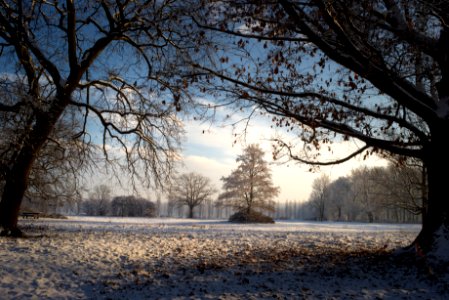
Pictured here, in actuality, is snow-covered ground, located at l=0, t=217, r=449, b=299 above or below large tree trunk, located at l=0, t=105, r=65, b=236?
below

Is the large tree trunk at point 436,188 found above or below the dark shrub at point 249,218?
above

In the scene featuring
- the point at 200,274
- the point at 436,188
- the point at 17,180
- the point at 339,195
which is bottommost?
the point at 200,274

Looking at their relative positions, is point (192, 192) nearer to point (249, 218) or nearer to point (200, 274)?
point (249, 218)

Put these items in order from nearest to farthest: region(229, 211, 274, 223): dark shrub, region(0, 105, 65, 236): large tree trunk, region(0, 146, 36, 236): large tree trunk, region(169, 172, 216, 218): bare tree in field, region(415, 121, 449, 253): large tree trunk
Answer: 1. region(415, 121, 449, 253): large tree trunk
2. region(0, 105, 65, 236): large tree trunk
3. region(0, 146, 36, 236): large tree trunk
4. region(229, 211, 274, 223): dark shrub
5. region(169, 172, 216, 218): bare tree in field

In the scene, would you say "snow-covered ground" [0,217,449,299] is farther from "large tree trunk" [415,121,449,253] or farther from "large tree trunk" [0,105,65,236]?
"large tree trunk" [0,105,65,236]

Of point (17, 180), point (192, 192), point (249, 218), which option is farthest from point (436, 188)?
point (192, 192)

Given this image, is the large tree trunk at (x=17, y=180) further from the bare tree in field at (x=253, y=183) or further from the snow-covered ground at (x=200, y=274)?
the bare tree in field at (x=253, y=183)

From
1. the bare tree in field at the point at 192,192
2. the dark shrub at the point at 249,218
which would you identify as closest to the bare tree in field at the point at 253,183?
the dark shrub at the point at 249,218

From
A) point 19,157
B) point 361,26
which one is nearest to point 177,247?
point 19,157

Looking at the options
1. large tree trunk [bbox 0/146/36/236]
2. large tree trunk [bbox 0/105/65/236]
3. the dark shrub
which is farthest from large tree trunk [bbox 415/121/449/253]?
the dark shrub

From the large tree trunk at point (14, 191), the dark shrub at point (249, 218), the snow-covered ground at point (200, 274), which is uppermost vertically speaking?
the large tree trunk at point (14, 191)

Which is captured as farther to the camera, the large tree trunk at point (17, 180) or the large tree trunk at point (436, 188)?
the large tree trunk at point (17, 180)

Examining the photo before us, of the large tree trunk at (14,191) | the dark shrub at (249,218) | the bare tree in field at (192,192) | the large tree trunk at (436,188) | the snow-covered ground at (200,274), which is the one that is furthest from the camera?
the bare tree in field at (192,192)

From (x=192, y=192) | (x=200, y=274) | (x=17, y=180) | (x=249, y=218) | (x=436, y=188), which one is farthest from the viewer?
(x=192, y=192)
